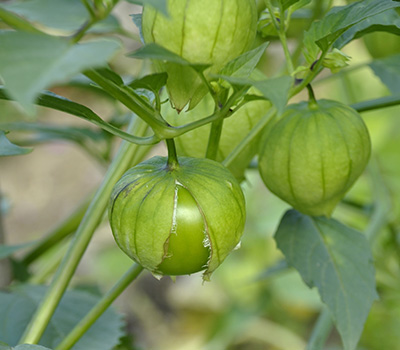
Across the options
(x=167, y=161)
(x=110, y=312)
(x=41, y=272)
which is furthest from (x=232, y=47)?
(x=41, y=272)

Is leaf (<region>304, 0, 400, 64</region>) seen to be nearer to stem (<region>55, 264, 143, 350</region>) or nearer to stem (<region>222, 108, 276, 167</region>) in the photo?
stem (<region>222, 108, 276, 167</region>)

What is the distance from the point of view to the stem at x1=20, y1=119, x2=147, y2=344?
0.43 metres

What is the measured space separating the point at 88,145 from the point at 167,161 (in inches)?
20.9

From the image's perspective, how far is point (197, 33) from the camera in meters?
0.32

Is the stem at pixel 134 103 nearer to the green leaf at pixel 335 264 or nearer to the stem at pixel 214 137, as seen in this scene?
the stem at pixel 214 137

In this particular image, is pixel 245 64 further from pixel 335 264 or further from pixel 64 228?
pixel 64 228

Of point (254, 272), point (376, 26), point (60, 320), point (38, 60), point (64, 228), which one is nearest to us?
point (38, 60)

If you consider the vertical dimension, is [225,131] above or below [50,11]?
below

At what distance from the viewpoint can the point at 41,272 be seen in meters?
0.72

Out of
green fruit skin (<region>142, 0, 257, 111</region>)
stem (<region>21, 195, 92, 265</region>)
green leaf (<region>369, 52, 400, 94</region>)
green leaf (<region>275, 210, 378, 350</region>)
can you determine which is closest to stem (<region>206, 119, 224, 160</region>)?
green fruit skin (<region>142, 0, 257, 111</region>)

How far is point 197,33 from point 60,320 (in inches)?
13.8

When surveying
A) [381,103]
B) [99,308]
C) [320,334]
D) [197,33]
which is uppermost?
[197,33]

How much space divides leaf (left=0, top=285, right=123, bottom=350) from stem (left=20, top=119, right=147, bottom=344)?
3.6 inches

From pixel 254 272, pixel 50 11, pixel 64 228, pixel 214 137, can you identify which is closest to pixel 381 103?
pixel 214 137
